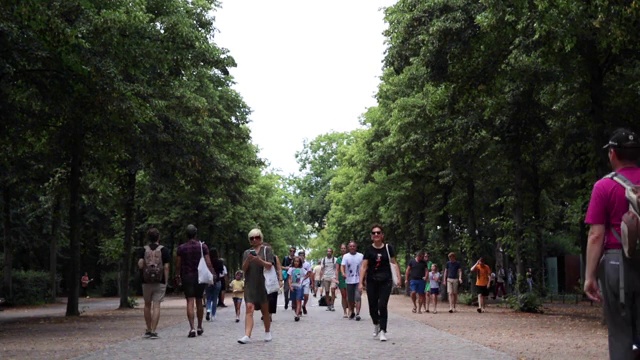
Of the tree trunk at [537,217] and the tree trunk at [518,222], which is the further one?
the tree trunk at [537,217]

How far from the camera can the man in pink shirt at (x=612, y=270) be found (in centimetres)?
539

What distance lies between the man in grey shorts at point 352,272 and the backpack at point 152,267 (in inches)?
274

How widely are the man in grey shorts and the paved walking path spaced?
262 cm

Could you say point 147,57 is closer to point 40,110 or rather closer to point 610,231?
point 40,110

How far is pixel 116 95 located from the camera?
18875mm

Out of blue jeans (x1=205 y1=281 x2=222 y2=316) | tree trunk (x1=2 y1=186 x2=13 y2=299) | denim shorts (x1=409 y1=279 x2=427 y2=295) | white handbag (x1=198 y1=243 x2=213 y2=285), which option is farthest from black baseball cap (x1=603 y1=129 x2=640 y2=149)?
tree trunk (x1=2 y1=186 x2=13 y2=299)

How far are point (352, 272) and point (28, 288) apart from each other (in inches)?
885

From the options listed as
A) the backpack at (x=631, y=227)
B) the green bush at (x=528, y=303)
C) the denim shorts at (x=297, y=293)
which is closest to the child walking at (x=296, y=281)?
the denim shorts at (x=297, y=293)

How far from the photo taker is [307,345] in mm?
14156

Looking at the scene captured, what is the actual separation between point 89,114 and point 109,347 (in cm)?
747

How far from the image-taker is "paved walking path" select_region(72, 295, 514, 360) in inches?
482

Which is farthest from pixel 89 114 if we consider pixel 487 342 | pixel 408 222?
pixel 408 222

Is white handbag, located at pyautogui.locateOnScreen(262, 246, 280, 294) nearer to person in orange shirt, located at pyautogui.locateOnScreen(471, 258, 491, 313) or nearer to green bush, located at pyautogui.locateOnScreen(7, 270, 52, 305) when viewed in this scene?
person in orange shirt, located at pyautogui.locateOnScreen(471, 258, 491, 313)

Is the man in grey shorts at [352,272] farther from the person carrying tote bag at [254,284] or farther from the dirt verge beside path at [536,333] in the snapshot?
the person carrying tote bag at [254,284]
